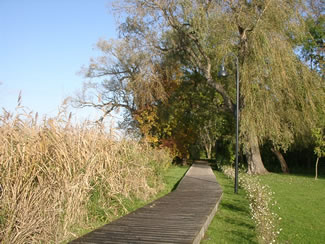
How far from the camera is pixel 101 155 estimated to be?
23.4 feet

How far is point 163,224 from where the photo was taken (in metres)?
5.54

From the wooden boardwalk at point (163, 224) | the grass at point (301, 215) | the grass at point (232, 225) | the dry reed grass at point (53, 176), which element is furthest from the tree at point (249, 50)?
the dry reed grass at point (53, 176)

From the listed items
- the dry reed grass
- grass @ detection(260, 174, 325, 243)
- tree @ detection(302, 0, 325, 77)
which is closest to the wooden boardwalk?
the dry reed grass

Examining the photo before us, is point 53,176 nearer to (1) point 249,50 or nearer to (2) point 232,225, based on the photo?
(2) point 232,225

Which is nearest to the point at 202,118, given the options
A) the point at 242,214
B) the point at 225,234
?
the point at 242,214

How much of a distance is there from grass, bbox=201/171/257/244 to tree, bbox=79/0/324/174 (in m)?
6.63

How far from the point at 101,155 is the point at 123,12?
12.3 metres

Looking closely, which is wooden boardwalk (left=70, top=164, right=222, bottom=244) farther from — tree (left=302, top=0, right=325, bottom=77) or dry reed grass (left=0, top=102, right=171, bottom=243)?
tree (left=302, top=0, right=325, bottom=77)

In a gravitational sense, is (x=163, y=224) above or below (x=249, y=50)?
below

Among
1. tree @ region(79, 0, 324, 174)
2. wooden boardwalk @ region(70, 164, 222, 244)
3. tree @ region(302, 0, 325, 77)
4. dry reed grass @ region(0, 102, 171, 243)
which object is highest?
tree @ region(302, 0, 325, 77)

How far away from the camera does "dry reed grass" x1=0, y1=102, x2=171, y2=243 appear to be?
479 cm

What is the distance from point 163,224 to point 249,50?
440 inches

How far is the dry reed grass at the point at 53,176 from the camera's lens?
188 inches

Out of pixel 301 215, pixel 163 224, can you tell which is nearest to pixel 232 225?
pixel 163 224
